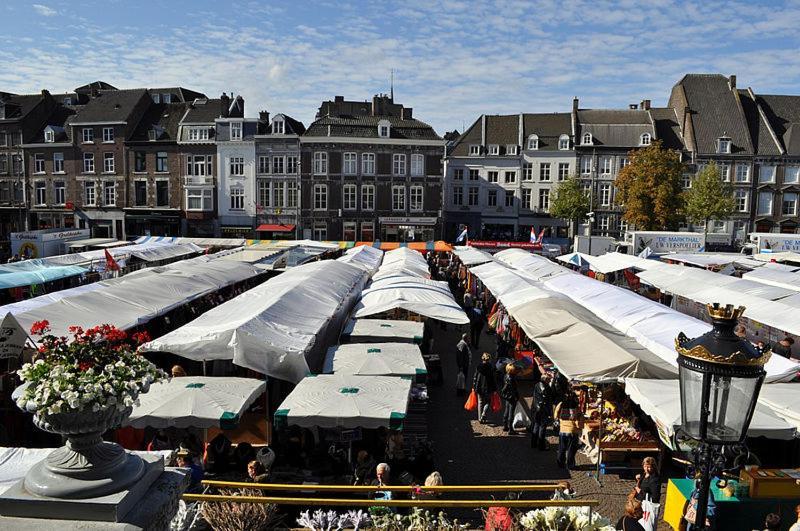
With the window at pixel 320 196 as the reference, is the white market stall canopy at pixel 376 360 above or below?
below

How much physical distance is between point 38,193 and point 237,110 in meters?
19.3

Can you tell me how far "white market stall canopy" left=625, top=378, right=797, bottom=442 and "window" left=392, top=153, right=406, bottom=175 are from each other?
3922 centimetres

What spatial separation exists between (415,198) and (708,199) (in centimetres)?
2178

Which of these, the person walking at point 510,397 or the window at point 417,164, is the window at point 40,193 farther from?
the person walking at point 510,397

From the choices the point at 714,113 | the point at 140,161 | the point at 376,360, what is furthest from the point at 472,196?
the point at 376,360

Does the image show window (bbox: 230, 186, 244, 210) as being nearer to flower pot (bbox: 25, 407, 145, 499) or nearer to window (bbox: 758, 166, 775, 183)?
window (bbox: 758, 166, 775, 183)

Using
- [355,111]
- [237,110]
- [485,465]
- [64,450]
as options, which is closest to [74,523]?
[64,450]

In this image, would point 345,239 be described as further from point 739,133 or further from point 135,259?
point 739,133

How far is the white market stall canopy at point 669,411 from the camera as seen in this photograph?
26.7 ft

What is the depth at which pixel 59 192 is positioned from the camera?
2057 inches

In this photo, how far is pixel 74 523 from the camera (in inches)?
130

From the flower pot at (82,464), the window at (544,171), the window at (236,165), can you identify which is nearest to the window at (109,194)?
the window at (236,165)

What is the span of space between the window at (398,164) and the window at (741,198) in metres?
27.5

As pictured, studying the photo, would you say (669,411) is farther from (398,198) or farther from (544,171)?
(544,171)
